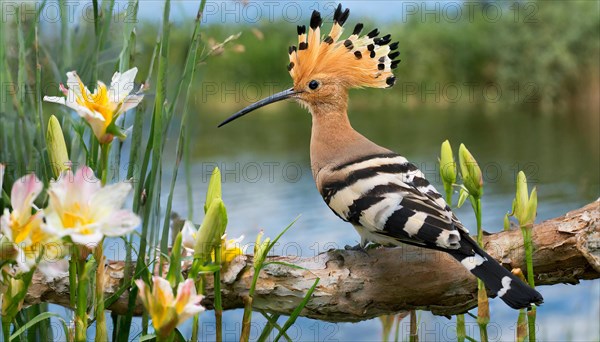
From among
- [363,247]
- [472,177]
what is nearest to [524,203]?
[472,177]

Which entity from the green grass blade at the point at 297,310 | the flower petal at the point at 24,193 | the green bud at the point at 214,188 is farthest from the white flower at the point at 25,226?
the green grass blade at the point at 297,310

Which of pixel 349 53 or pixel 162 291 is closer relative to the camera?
pixel 162 291

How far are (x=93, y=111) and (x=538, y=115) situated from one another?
10.3m

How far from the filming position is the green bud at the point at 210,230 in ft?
3.43

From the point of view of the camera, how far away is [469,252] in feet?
4.33

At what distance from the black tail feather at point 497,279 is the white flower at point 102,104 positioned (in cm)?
58

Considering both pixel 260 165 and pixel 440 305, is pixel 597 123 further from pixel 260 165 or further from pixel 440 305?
pixel 440 305

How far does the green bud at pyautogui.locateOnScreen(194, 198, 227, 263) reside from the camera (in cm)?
104

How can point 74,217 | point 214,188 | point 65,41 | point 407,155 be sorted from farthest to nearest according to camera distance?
1. point 407,155
2. point 65,41
3. point 214,188
4. point 74,217

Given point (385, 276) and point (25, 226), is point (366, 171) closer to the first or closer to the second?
point (385, 276)

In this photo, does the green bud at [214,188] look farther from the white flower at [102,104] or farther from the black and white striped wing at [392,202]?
the black and white striped wing at [392,202]

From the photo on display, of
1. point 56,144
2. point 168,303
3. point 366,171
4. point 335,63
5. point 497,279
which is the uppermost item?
point 335,63

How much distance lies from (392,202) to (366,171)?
0.12m

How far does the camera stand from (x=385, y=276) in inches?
56.9
